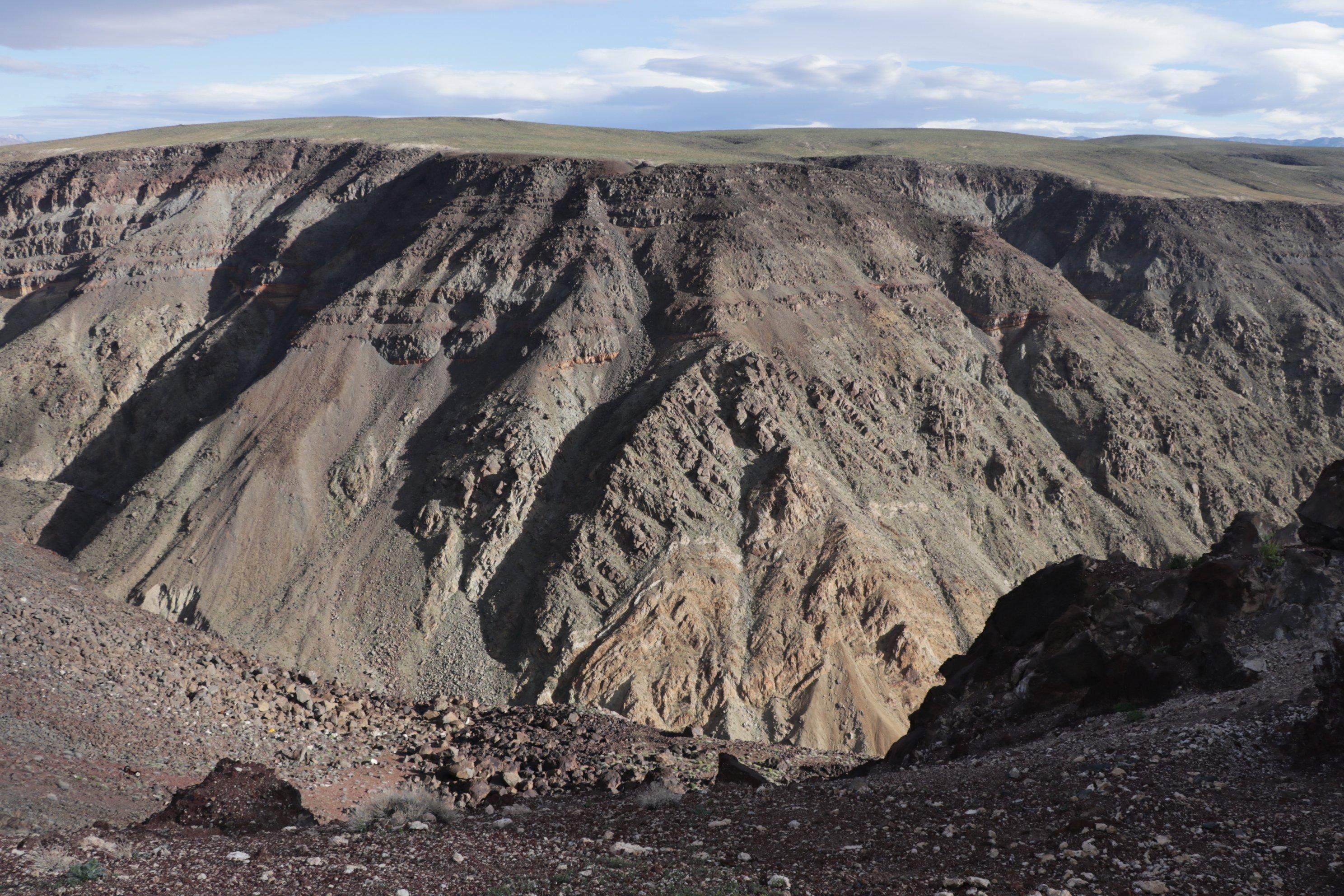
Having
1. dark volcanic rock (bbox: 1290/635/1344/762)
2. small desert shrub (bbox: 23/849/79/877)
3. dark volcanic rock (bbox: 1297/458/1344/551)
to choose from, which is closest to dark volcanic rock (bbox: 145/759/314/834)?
small desert shrub (bbox: 23/849/79/877)

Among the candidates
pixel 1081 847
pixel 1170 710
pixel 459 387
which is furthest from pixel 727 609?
pixel 1081 847

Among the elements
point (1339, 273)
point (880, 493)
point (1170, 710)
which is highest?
point (1339, 273)

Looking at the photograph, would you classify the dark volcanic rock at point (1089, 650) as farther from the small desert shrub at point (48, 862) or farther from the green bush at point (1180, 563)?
the small desert shrub at point (48, 862)

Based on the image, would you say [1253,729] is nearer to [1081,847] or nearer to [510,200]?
[1081,847]

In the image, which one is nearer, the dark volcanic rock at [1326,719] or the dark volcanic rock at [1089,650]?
the dark volcanic rock at [1326,719]

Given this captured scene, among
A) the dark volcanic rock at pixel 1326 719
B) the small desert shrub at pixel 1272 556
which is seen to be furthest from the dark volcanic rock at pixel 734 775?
the small desert shrub at pixel 1272 556

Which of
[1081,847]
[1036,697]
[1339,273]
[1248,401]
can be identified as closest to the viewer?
[1081,847]

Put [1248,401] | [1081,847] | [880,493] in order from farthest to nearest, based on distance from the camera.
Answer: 1. [1248,401]
2. [880,493]
3. [1081,847]

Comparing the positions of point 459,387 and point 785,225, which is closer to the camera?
point 459,387
